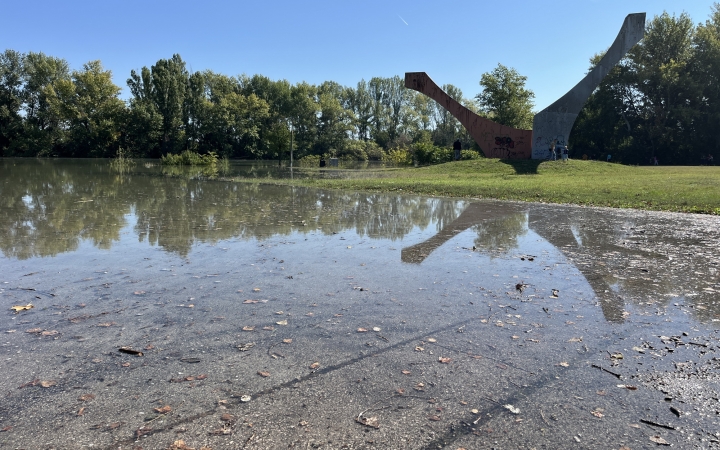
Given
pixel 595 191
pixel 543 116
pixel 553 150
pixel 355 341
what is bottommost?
pixel 355 341

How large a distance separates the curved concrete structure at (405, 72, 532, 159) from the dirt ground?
25.3 m

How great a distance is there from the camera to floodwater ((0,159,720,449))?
2971 millimetres

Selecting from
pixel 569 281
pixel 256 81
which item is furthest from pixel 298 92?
pixel 569 281

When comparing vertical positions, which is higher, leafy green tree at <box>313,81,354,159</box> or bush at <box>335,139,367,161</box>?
leafy green tree at <box>313,81,354,159</box>

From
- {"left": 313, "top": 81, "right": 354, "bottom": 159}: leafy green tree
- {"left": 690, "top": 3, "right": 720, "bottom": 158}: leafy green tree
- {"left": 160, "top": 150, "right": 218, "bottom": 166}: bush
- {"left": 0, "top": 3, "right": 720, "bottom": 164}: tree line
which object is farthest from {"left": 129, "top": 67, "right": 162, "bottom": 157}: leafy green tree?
{"left": 690, "top": 3, "right": 720, "bottom": 158}: leafy green tree

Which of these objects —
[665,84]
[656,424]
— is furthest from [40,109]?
[656,424]

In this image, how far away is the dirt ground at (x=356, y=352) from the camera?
2939 mm

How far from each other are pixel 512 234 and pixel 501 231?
0.36 metres

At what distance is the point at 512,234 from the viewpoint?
9.63m

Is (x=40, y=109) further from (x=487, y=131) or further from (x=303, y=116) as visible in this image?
(x=487, y=131)

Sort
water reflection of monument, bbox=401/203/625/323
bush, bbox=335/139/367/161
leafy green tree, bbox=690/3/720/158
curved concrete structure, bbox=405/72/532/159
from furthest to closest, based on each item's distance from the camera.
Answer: bush, bbox=335/139/367/161, leafy green tree, bbox=690/3/720/158, curved concrete structure, bbox=405/72/532/159, water reflection of monument, bbox=401/203/625/323

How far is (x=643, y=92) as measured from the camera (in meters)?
47.0

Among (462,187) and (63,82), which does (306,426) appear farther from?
(63,82)

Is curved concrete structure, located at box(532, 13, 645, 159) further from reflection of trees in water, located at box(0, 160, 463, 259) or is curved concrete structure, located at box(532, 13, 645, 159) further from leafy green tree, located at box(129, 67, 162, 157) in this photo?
leafy green tree, located at box(129, 67, 162, 157)
